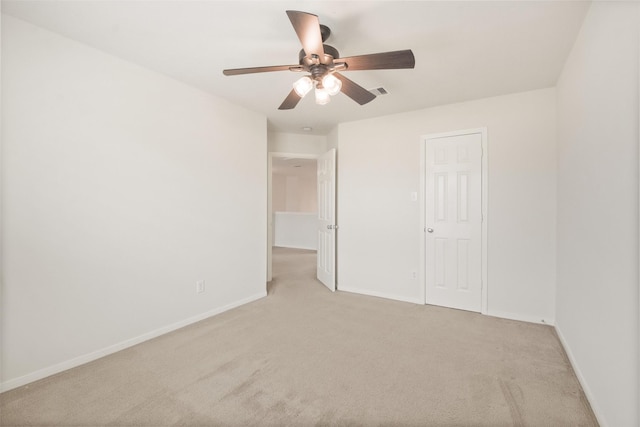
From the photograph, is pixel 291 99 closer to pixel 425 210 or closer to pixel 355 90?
pixel 355 90

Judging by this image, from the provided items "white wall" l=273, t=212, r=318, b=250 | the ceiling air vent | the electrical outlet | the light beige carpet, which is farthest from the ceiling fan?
"white wall" l=273, t=212, r=318, b=250

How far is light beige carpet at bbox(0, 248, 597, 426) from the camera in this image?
63.1 inches

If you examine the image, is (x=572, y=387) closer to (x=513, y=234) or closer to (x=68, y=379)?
(x=513, y=234)

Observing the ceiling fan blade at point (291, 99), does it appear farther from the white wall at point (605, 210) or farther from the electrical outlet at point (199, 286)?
the electrical outlet at point (199, 286)

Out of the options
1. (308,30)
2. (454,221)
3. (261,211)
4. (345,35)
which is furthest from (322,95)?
(454,221)

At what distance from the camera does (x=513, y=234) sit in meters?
3.03

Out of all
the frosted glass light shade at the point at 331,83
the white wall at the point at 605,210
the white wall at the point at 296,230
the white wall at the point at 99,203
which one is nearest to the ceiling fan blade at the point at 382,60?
the frosted glass light shade at the point at 331,83

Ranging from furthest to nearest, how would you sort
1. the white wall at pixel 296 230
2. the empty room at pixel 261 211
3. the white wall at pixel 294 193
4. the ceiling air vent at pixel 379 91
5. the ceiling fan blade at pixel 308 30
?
the white wall at pixel 294 193
the white wall at pixel 296 230
the ceiling air vent at pixel 379 91
the empty room at pixel 261 211
the ceiling fan blade at pixel 308 30

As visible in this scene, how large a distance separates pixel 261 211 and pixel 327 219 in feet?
3.24

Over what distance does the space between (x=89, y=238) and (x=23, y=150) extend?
0.69 meters

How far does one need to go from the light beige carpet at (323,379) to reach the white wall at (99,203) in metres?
0.26

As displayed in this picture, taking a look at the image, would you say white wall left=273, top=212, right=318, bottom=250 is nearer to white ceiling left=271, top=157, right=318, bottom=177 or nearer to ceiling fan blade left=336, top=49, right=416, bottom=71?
white ceiling left=271, top=157, right=318, bottom=177

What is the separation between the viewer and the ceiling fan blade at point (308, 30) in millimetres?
1377

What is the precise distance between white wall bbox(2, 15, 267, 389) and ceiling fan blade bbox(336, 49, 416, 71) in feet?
6.02
